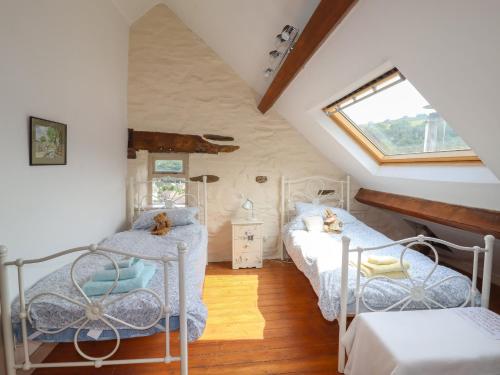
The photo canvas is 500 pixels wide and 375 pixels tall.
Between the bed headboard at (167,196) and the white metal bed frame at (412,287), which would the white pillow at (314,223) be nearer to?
the bed headboard at (167,196)

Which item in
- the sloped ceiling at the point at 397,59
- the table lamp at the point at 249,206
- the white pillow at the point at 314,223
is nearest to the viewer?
the sloped ceiling at the point at 397,59

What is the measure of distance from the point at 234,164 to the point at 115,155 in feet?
4.82

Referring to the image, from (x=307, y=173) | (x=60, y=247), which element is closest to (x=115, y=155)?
(x=60, y=247)

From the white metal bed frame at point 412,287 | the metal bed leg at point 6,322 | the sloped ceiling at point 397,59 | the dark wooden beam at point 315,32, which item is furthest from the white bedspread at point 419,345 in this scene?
the metal bed leg at point 6,322

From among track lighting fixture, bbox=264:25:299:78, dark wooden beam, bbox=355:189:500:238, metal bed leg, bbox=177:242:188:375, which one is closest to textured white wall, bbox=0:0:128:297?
metal bed leg, bbox=177:242:188:375

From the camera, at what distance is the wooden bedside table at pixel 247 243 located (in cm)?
372

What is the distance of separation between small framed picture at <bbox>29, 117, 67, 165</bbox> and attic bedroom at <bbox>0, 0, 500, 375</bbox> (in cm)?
2

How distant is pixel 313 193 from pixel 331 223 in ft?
2.59

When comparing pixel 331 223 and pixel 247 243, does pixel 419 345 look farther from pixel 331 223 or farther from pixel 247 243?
pixel 247 243

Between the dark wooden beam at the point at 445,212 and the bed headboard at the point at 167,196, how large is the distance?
7.25 ft

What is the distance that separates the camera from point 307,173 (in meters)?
4.14

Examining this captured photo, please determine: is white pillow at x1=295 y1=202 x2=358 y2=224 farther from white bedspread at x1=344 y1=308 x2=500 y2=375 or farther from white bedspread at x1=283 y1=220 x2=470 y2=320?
white bedspread at x1=344 y1=308 x2=500 y2=375

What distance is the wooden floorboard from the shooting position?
197 cm

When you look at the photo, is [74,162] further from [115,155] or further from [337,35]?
[337,35]
